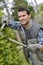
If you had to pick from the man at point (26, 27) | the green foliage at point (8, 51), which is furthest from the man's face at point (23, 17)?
the green foliage at point (8, 51)

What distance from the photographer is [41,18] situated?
555 inches

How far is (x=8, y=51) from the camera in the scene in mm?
2443

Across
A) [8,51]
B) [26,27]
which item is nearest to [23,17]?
[26,27]

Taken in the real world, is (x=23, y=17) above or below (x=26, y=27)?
above

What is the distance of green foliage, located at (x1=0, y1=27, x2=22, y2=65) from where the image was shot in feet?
7.86

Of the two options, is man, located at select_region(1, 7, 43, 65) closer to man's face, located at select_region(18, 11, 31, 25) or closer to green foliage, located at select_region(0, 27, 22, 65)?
man's face, located at select_region(18, 11, 31, 25)

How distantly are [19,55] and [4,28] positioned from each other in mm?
370

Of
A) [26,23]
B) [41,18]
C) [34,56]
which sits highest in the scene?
[26,23]

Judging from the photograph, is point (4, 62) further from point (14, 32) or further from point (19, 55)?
point (14, 32)

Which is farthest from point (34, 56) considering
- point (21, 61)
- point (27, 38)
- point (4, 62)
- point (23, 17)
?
point (4, 62)

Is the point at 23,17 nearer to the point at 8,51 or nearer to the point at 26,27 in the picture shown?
the point at 26,27

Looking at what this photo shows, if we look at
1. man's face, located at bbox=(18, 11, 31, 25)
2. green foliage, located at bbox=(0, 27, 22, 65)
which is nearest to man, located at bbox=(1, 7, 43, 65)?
man's face, located at bbox=(18, 11, 31, 25)

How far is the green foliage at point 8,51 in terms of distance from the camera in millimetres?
2396

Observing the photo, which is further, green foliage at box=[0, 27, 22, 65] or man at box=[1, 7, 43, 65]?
man at box=[1, 7, 43, 65]
